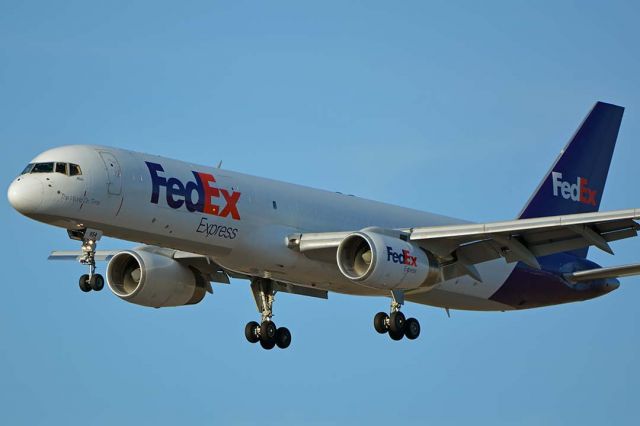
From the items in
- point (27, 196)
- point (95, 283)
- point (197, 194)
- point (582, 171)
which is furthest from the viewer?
point (582, 171)

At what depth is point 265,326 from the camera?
153ft

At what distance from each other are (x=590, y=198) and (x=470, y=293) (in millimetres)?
8004

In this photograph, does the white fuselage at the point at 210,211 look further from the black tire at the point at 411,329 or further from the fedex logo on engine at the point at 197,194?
the black tire at the point at 411,329

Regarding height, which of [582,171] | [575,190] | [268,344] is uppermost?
[582,171]

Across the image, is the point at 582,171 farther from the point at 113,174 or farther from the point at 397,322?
the point at 113,174

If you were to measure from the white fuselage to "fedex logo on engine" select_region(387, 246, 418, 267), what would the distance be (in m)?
2.52

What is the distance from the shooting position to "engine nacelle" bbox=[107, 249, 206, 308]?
4591 centimetres

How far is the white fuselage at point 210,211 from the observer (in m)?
39.0

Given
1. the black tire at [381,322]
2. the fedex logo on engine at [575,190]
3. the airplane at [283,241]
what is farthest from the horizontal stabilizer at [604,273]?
the black tire at [381,322]

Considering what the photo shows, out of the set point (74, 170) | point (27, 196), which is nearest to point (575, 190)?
point (74, 170)

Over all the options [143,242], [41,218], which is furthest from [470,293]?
[41,218]

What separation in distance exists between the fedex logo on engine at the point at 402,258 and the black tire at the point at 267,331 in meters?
6.95

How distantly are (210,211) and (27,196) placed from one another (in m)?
5.43

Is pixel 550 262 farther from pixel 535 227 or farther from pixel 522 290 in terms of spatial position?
pixel 535 227
